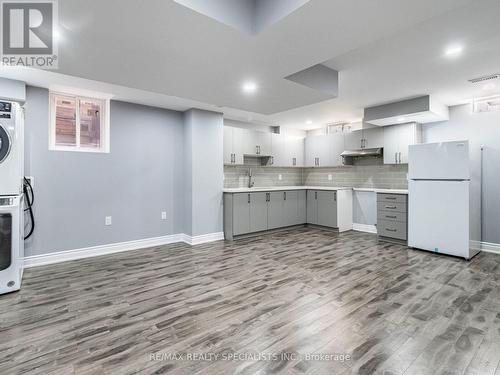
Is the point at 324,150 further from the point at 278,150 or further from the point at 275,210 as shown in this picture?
the point at 275,210

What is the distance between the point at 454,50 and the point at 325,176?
4314 millimetres

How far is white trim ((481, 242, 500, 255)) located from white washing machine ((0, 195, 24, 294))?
6.54 metres

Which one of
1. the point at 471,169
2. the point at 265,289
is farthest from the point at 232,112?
the point at 471,169

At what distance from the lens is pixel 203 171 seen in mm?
4879

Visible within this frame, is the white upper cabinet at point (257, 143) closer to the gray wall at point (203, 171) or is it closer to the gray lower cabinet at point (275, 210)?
the gray wall at point (203, 171)

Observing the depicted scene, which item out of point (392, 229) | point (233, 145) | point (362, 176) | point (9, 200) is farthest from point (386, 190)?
point (9, 200)

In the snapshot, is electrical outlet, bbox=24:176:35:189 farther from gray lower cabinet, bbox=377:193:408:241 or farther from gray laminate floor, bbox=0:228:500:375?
gray lower cabinet, bbox=377:193:408:241

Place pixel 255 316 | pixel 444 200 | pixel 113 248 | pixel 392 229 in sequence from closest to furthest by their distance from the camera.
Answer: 1. pixel 255 316
2. pixel 444 200
3. pixel 113 248
4. pixel 392 229

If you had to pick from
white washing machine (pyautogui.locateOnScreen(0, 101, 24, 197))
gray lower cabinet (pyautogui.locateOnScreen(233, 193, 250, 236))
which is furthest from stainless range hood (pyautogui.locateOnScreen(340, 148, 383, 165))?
white washing machine (pyautogui.locateOnScreen(0, 101, 24, 197))

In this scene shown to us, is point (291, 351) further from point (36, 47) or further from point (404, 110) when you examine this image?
point (404, 110)

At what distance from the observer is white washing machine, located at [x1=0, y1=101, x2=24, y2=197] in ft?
8.96

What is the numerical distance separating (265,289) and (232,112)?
348cm

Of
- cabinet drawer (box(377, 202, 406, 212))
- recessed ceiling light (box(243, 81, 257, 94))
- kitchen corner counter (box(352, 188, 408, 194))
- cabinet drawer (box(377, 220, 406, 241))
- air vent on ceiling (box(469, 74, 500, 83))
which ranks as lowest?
cabinet drawer (box(377, 220, 406, 241))

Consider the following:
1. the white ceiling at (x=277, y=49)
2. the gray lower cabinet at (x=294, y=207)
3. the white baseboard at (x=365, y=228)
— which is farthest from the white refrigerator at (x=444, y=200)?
the gray lower cabinet at (x=294, y=207)
